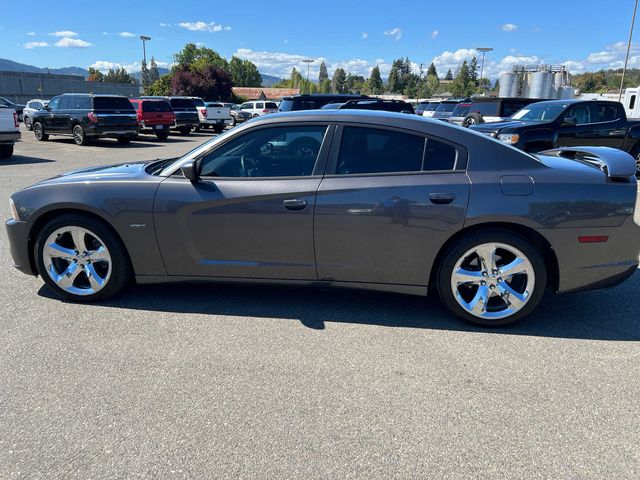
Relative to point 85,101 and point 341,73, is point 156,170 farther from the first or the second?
point 341,73

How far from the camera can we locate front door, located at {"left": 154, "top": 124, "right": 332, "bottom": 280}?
142 inches

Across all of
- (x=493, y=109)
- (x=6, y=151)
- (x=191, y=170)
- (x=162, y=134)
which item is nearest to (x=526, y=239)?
(x=191, y=170)

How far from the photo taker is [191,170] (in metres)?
3.61

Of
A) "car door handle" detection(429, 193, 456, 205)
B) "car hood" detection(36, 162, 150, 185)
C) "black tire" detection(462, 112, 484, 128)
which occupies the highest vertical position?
"black tire" detection(462, 112, 484, 128)

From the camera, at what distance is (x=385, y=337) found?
350 cm

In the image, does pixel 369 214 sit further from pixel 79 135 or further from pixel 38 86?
pixel 38 86

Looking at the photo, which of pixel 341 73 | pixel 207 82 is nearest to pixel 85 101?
pixel 207 82

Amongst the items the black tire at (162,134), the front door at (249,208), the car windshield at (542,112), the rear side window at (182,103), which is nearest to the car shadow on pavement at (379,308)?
the front door at (249,208)

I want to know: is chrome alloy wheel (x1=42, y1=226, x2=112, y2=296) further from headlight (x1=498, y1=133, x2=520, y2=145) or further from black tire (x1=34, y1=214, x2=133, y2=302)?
headlight (x1=498, y1=133, x2=520, y2=145)

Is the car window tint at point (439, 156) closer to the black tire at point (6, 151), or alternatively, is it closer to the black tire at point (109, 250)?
the black tire at point (109, 250)

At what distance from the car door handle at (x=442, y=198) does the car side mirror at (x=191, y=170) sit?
1.77 m

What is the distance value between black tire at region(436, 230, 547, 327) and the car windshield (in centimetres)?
840

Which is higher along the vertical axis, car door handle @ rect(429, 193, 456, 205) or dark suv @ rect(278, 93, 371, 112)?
dark suv @ rect(278, 93, 371, 112)

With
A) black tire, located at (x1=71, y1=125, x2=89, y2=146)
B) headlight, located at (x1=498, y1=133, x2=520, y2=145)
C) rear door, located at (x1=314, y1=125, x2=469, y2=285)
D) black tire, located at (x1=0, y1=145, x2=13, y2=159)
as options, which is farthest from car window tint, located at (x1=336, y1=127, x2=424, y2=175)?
black tire, located at (x1=71, y1=125, x2=89, y2=146)
